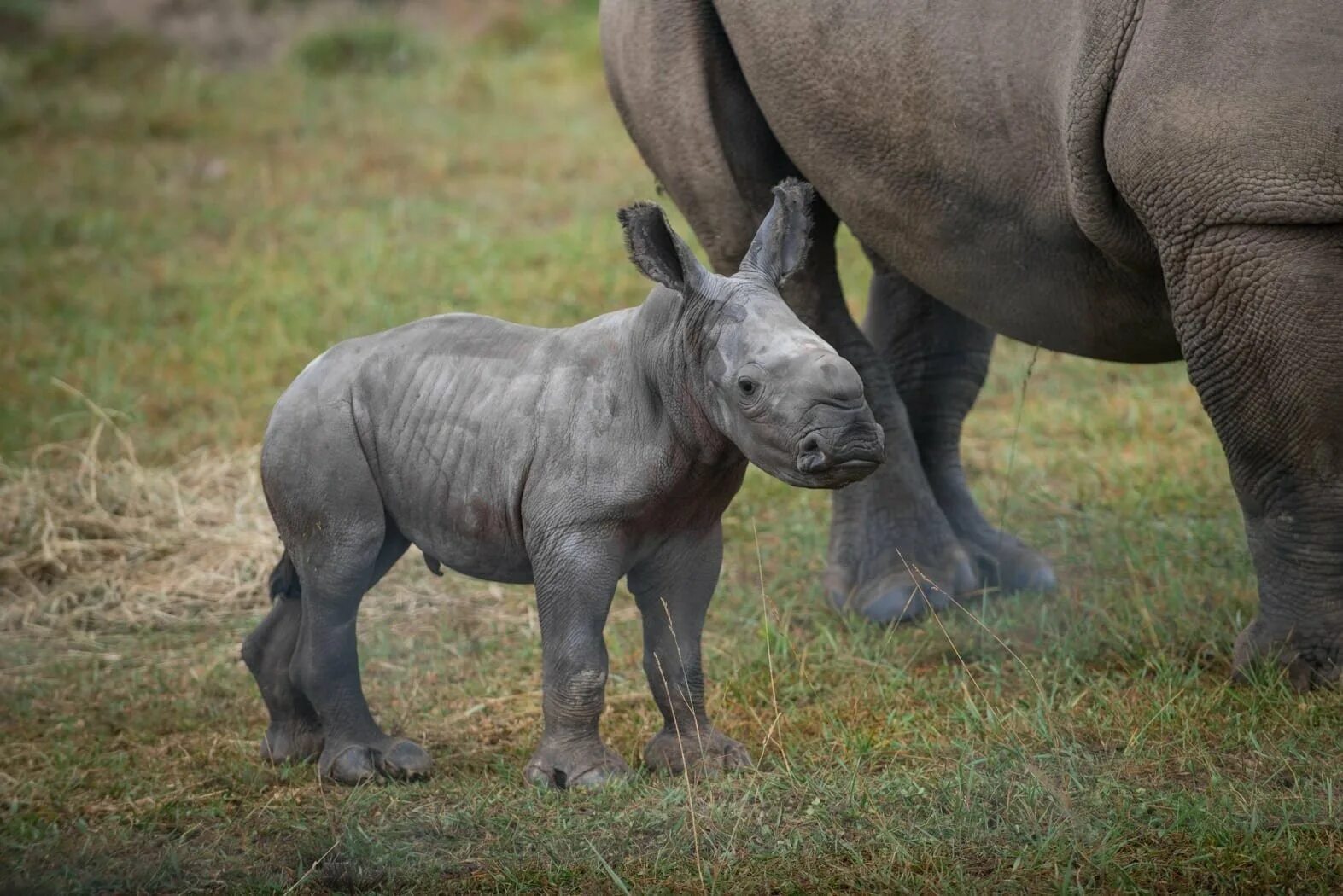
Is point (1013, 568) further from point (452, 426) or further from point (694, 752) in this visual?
point (452, 426)

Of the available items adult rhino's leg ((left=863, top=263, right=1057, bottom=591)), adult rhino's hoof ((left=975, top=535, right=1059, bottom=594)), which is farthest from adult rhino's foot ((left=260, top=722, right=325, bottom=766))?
adult rhino's leg ((left=863, top=263, right=1057, bottom=591))

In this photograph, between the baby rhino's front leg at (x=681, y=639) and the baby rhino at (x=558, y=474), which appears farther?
the baby rhino's front leg at (x=681, y=639)

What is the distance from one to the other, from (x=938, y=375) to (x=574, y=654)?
2294 mm

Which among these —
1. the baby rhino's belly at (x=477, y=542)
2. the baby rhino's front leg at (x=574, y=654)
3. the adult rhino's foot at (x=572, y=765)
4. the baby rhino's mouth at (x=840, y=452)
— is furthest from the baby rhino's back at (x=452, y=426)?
the baby rhino's mouth at (x=840, y=452)

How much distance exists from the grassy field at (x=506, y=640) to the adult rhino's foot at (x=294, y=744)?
0.07 metres

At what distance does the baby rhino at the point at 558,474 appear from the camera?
3471mm

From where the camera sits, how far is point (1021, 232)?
438 cm

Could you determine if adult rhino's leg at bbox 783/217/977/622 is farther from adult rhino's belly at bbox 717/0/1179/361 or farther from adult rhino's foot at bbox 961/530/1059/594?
adult rhino's belly at bbox 717/0/1179/361

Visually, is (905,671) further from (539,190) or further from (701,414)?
(539,190)

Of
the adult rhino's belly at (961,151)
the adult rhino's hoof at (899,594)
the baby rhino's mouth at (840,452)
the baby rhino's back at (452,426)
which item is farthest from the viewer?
the adult rhino's hoof at (899,594)

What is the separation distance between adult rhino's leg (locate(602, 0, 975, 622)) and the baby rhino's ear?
4.55ft

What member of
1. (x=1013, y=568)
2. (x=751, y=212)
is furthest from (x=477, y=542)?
(x=1013, y=568)

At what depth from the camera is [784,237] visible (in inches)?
144

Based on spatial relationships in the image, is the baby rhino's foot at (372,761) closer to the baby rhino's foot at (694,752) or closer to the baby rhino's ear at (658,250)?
the baby rhino's foot at (694,752)
